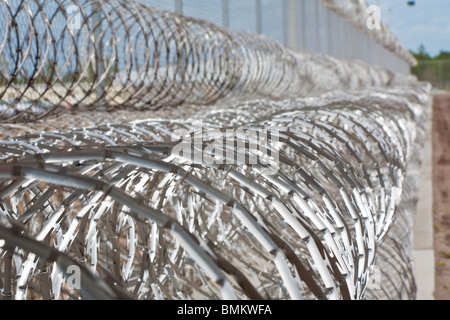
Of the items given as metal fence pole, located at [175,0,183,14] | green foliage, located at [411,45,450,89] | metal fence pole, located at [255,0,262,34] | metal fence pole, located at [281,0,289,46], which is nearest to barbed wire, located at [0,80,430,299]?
metal fence pole, located at [175,0,183,14]

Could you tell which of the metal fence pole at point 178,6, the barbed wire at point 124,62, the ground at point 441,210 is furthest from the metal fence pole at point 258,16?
the metal fence pole at point 178,6

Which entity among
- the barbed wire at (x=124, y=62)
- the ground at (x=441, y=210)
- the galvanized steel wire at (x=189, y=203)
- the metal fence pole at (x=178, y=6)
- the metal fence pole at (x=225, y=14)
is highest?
the metal fence pole at (x=225, y=14)

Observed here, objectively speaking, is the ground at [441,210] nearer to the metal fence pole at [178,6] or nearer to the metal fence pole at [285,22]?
the metal fence pole at [178,6]

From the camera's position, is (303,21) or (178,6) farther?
(303,21)

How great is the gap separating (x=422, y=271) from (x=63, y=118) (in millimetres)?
3097

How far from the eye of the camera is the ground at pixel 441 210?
4.99m

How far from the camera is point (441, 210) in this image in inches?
295

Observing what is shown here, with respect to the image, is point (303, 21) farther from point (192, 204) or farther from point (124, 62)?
point (192, 204)

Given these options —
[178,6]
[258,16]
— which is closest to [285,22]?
[258,16]

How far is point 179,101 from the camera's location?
6.07 meters

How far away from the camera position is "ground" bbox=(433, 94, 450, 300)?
499 cm

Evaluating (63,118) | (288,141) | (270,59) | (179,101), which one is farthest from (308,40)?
(288,141)
